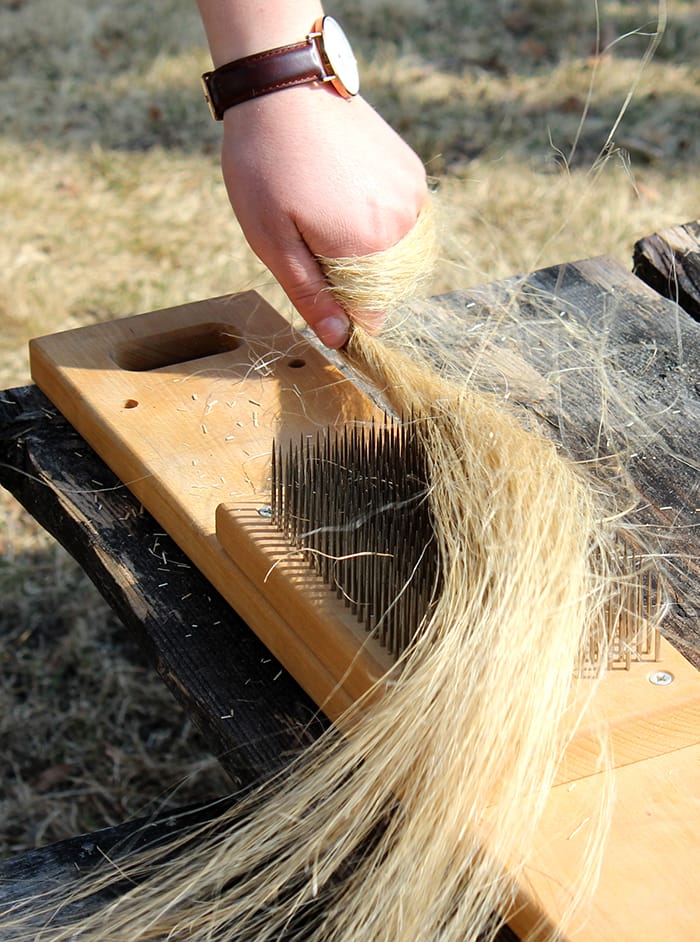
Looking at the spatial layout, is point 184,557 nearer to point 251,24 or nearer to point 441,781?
point 441,781

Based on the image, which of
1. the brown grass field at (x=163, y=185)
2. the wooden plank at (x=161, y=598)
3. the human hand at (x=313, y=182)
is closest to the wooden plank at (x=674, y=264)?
the brown grass field at (x=163, y=185)

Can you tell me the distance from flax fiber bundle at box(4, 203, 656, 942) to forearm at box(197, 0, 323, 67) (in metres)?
0.58

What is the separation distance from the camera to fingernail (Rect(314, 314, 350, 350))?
1.39 metres

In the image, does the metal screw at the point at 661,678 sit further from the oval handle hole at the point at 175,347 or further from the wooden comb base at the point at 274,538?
the oval handle hole at the point at 175,347

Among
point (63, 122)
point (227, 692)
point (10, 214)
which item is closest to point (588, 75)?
point (63, 122)

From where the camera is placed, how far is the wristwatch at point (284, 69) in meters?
1.33

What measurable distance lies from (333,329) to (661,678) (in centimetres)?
60

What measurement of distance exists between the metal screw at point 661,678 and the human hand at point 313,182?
596mm

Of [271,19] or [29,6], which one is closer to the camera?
[271,19]

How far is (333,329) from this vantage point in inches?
54.9

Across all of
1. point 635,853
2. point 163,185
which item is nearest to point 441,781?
point 635,853

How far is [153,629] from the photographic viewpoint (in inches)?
46.1

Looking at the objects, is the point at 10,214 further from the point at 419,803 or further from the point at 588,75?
the point at 419,803

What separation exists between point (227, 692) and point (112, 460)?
0.39 metres
